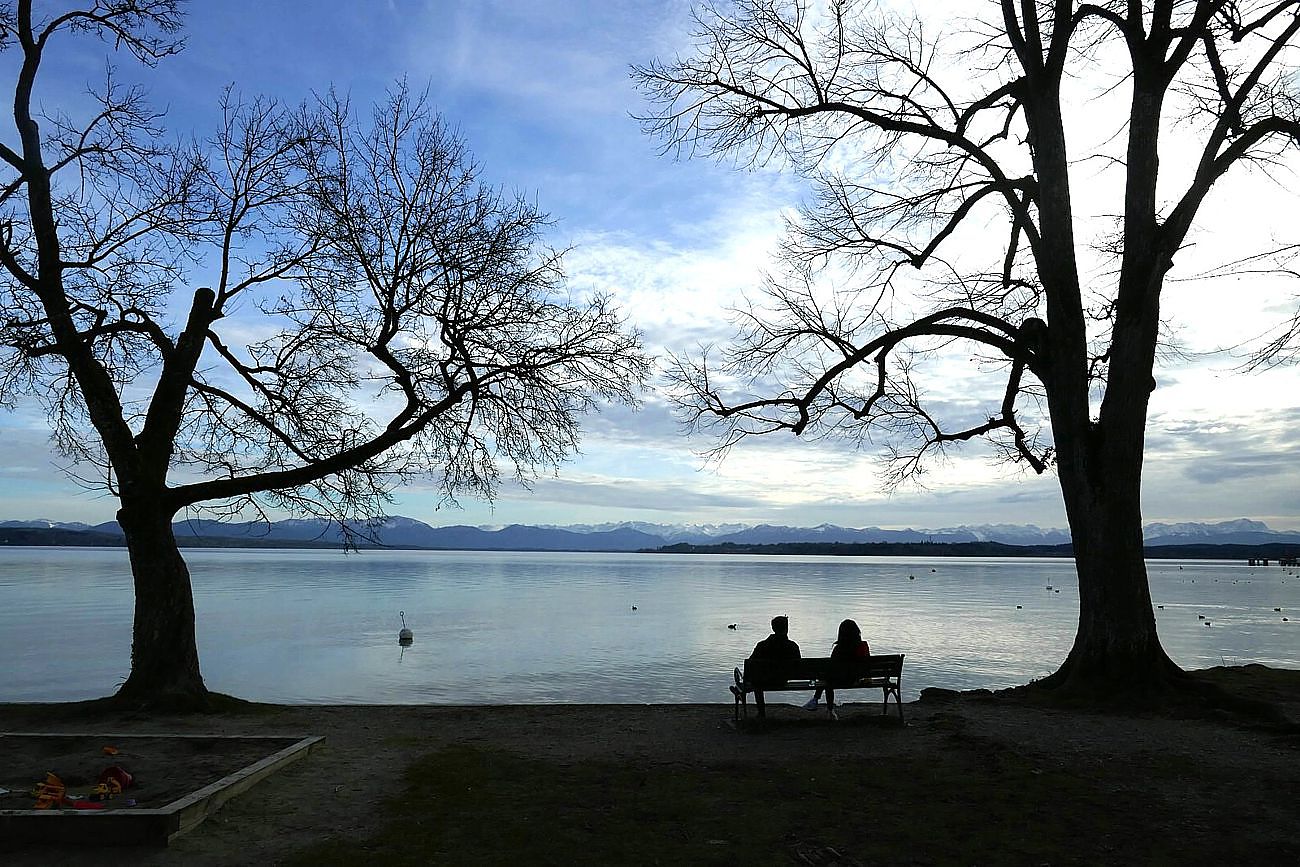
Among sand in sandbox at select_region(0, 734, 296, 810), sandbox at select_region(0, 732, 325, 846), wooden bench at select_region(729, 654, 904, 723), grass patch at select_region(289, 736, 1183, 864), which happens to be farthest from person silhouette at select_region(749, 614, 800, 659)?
sand in sandbox at select_region(0, 734, 296, 810)

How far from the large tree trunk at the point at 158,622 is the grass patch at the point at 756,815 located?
5.40 metres

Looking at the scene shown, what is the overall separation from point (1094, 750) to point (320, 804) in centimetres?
749

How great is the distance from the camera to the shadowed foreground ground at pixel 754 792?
614cm

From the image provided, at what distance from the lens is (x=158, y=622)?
12.4 meters

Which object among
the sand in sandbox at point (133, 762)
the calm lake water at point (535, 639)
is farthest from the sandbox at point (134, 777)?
the calm lake water at point (535, 639)

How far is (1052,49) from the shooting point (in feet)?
44.3

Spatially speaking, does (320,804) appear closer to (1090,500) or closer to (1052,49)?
(1090,500)

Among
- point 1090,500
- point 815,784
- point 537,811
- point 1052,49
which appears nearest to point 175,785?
point 537,811

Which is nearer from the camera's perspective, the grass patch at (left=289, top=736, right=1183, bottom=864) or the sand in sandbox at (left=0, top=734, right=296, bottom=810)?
the grass patch at (left=289, top=736, right=1183, bottom=864)

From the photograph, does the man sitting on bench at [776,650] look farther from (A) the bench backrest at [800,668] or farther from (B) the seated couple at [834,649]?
(A) the bench backrest at [800,668]

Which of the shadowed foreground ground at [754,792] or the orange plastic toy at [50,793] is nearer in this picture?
the shadowed foreground ground at [754,792]

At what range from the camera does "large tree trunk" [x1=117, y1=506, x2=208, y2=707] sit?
12.3 m

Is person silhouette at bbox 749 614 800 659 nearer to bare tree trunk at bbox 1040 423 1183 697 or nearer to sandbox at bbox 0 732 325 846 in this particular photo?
bare tree trunk at bbox 1040 423 1183 697

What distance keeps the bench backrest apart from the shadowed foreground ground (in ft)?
1.94
